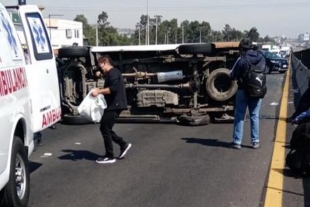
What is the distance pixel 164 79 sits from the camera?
12906 millimetres

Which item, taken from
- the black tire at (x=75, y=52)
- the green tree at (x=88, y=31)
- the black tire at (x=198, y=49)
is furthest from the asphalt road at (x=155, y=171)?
the green tree at (x=88, y=31)

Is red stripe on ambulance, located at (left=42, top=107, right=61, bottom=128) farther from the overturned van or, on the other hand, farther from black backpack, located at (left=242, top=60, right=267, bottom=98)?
the overturned van

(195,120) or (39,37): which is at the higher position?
(39,37)

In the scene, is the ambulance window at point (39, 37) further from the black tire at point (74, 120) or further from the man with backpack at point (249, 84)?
the black tire at point (74, 120)

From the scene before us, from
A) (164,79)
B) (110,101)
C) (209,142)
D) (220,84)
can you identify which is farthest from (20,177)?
(220,84)

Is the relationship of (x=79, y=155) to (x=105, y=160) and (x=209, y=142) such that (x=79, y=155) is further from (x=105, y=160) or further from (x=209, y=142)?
(x=209, y=142)

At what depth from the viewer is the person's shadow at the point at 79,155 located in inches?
350

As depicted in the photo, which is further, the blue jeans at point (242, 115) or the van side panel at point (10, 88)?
the blue jeans at point (242, 115)

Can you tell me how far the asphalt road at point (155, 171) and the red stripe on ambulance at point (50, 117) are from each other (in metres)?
0.79

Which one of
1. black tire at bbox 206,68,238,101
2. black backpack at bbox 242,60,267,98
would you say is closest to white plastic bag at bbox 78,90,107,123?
black backpack at bbox 242,60,267,98

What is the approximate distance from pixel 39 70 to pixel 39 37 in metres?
0.57

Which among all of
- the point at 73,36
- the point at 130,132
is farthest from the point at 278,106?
the point at 73,36

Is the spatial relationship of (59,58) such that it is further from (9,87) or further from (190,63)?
(9,87)

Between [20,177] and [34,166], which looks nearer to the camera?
[20,177]
